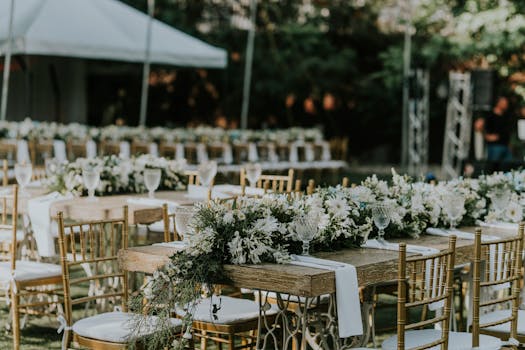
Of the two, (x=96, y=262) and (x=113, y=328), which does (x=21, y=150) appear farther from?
(x=113, y=328)

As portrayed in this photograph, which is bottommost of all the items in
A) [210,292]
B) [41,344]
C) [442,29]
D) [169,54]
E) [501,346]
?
[41,344]

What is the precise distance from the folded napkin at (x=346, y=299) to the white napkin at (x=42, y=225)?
2.37 meters

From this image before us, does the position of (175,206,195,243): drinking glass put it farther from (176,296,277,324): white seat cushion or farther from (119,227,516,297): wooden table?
(176,296,277,324): white seat cushion

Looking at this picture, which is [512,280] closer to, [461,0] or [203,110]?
[461,0]

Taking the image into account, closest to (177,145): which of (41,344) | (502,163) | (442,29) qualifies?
(502,163)

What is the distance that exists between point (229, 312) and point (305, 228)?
0.74 metres

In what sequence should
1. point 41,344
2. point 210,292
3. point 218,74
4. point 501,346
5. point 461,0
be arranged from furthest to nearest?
point 218,74
point 461,0
point 41,344
point 501,346
point 210,292

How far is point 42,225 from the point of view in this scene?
18.6 ft

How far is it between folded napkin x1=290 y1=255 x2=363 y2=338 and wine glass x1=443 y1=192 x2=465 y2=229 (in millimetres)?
1193

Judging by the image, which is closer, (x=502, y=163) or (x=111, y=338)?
(x=111, y=338)

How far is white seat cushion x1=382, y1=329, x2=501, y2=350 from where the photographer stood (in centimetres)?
394

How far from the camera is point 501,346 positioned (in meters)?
4.19

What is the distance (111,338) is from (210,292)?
1.70ft

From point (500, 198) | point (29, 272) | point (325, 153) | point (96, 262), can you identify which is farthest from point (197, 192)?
point (325, 153)
